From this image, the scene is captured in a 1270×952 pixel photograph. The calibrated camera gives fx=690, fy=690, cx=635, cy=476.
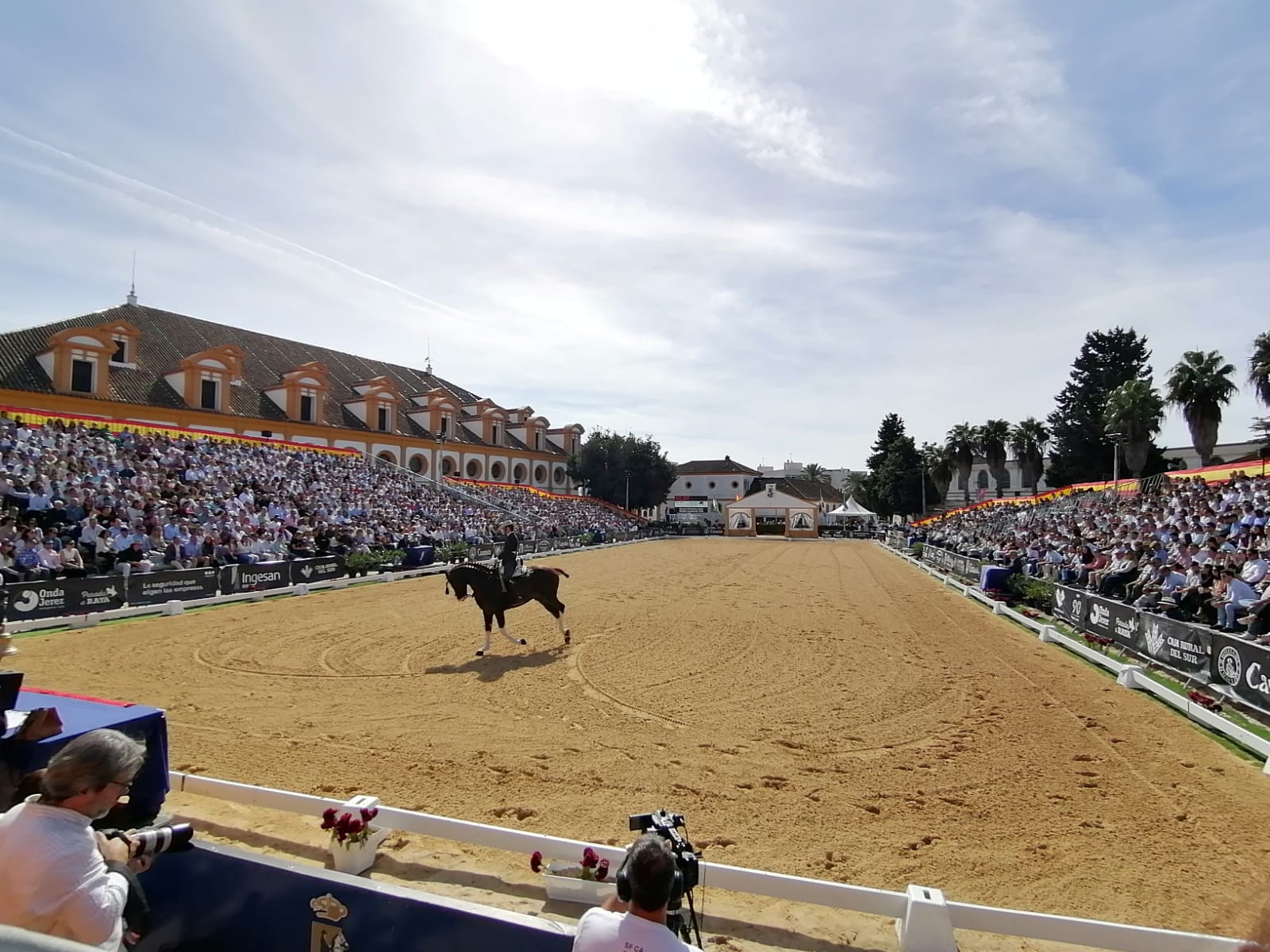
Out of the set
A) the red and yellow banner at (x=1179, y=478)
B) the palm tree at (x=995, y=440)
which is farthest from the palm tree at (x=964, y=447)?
the red and yellow banner at (x=1179, y=478)

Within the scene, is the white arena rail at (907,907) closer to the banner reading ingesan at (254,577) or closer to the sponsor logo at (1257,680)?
the sponsor logo at (1257,680)

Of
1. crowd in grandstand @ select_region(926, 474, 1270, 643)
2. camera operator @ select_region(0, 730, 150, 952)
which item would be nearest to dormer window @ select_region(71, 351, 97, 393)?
camera operator @ select_region(0, 730, 150, 952)

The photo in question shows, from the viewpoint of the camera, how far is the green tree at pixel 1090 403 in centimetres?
5975

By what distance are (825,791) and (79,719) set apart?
5.61 m

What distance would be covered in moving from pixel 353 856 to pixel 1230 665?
1056cm

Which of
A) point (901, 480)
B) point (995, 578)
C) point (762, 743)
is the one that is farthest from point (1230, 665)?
point (901, 480)

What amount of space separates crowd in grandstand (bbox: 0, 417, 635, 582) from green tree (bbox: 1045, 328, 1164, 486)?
5323 centimetres

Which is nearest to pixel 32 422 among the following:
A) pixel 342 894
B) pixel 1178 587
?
pixel 342 894

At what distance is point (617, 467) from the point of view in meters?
67.2

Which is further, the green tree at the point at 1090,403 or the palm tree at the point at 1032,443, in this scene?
the palm tree at the point at 1032,443

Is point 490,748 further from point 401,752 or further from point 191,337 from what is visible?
point 191,337

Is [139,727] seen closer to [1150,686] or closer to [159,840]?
[159,840]

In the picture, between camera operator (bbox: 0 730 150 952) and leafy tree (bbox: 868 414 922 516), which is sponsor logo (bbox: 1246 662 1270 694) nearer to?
camera operator (bbox: 0 730 150 952)

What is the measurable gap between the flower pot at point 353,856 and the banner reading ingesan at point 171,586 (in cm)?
1373
